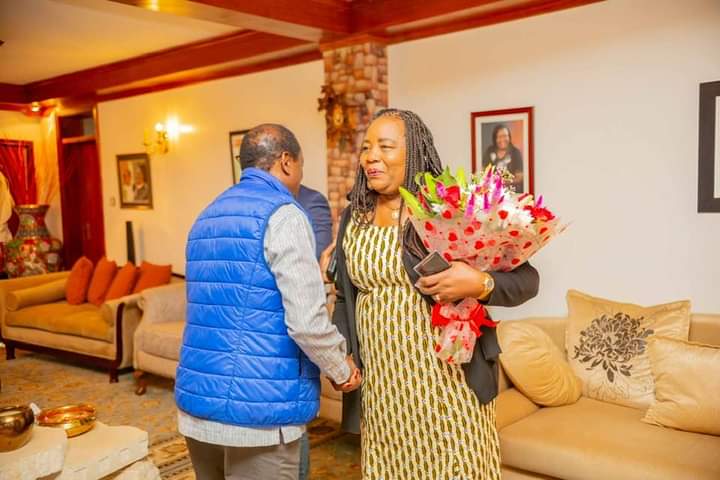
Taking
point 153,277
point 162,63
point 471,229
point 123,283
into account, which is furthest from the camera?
point 162,63

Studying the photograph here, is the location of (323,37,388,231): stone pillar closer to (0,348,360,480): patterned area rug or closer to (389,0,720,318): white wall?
(389,0,720,318): white wall

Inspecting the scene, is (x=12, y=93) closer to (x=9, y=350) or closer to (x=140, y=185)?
(x=140, y=185)

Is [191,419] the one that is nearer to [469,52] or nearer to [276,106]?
[469,52]

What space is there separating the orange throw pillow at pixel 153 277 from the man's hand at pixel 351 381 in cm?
457

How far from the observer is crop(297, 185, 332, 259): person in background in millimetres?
4391

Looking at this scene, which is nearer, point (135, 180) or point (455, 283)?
point (455, 283)

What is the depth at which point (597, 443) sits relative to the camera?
9.17 feet

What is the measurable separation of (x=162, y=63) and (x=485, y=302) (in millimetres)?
5557

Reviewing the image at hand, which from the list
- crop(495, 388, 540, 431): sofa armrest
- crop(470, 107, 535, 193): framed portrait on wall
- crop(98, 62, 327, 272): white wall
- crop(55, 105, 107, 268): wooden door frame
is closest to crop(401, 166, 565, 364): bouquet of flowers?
crop(495, 388, 540, 431): sofa armrest

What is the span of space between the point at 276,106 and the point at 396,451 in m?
4.43

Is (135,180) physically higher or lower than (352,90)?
lower

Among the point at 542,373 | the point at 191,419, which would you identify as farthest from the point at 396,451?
the point at 542,373

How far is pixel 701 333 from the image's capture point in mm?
3307

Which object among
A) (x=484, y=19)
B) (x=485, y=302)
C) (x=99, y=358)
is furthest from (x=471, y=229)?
(x=99, y=358)
